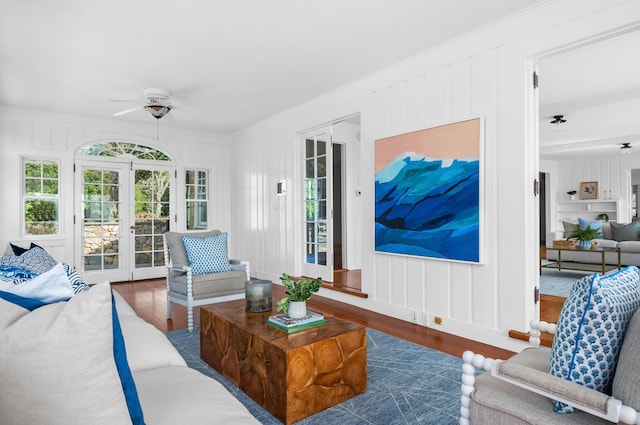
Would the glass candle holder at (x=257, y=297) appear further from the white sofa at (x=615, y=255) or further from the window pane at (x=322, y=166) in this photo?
the white sofa at (x=615, y=255)

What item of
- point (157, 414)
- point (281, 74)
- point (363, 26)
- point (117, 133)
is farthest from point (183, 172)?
point (157, 414)

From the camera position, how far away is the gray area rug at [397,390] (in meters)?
2.08

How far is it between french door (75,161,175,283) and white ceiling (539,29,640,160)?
239 inches

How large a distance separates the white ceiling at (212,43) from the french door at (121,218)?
1511 millimetres

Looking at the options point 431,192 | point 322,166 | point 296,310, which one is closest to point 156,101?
point 322,166

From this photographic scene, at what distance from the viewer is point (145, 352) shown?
174 cm

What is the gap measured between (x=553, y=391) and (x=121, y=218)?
21.9 ft

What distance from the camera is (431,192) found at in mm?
3600

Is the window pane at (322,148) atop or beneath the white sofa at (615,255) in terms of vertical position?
atop

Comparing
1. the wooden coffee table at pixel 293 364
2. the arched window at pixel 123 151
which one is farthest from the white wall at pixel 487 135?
the arched window at pixel 123 151

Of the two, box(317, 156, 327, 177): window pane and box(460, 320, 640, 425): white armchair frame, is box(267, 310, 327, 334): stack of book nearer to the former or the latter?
box(460, 320, 640, 425): white armchair frame

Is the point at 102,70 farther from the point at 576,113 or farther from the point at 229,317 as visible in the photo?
the point at 576,113

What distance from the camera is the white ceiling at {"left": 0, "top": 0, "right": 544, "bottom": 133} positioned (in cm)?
294

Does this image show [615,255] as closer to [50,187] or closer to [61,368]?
[61,368]
